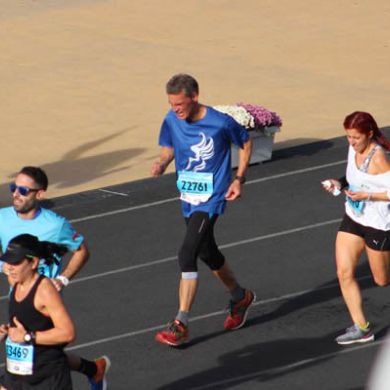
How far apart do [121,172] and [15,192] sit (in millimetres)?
8204

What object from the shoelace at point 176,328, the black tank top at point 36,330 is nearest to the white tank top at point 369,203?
the shoelace at point 176,328

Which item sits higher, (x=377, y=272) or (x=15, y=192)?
(x=15, y=192)

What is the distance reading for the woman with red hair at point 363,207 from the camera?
1099 cm

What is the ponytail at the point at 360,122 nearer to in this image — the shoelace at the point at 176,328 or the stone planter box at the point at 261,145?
the shoelace at the point at 176,328

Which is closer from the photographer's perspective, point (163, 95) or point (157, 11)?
point (163, 95)

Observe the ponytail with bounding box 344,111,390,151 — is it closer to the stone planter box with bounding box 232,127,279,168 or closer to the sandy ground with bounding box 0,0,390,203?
the stone planter box with bounding box 232,127,279,168

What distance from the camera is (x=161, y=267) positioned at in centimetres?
1371

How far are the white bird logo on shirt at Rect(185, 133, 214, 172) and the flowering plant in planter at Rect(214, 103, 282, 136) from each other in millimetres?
5548

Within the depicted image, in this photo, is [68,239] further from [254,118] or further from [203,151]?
[254,118]

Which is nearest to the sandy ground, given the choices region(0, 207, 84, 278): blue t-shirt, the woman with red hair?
the woman with red hair

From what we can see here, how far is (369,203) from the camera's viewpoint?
1118 centimetres

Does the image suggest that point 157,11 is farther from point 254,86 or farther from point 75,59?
point 254,86

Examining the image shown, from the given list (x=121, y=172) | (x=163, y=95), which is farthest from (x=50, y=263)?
(x=163, y=95)

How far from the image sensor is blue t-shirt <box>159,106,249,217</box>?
37.6 feet
